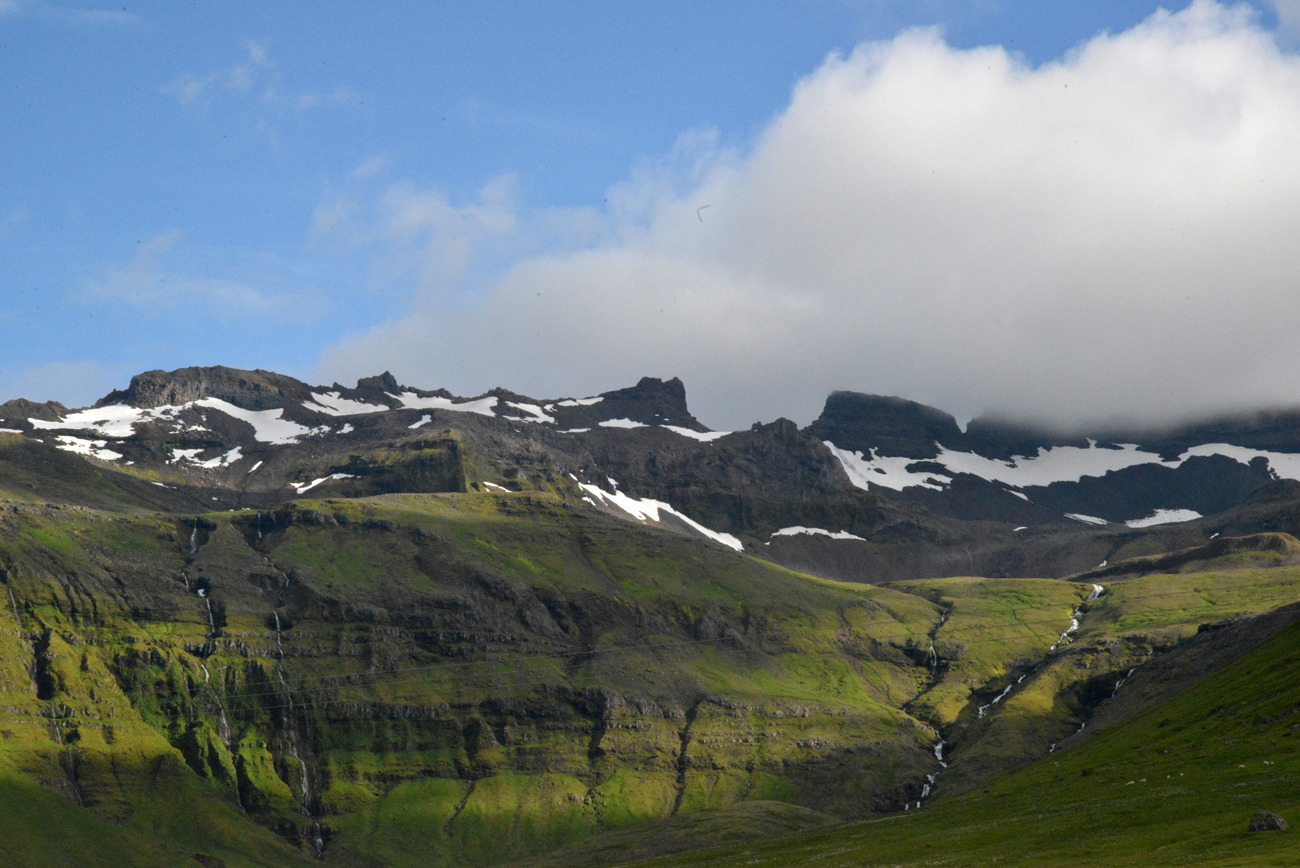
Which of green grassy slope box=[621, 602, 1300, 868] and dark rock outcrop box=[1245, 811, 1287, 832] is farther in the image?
green grassy slope box=[621, 602, 1300, 868]

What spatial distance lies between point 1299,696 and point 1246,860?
69.0m

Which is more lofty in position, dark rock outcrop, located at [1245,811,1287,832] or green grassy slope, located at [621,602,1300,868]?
dark rock outcrop, located at [1245,811,1287,832]

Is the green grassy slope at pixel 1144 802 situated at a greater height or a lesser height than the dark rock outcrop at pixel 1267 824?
lesser

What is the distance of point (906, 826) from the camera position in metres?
128

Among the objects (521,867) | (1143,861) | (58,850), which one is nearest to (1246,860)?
(1143,861)

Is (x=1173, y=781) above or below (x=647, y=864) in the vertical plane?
above

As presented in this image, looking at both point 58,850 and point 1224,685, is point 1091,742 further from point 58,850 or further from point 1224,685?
point 58,850

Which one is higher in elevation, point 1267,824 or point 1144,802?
point 1267,824

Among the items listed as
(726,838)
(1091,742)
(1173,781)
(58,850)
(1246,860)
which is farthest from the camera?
(58,850)

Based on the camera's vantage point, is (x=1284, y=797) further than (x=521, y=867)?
No

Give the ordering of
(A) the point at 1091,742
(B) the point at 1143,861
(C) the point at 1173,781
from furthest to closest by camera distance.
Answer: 1. (A) the point at 1091,742
2. (C) the point at 1173,781
3. (B) the point at 1143,861

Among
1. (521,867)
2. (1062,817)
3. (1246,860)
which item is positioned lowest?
(521,867)

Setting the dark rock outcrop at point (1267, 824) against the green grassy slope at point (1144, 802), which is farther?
the green grassy slope at point (1144, 802)

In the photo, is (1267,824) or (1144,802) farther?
(1144,802)
